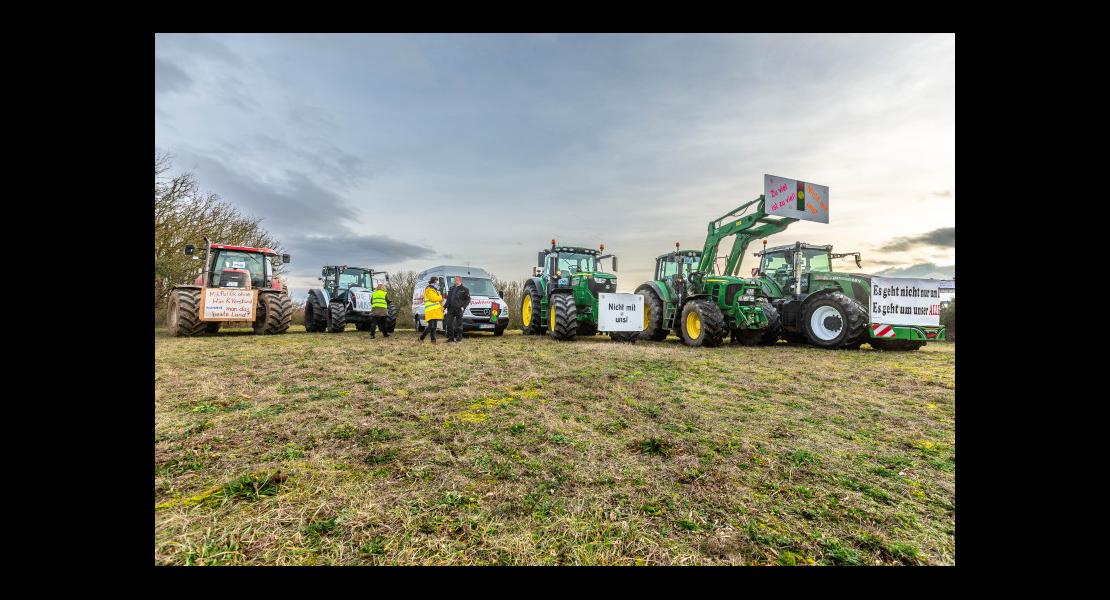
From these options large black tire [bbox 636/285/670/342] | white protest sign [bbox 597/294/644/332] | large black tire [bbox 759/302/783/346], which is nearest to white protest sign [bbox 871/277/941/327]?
large black tire [bbox 759/302/783/346]

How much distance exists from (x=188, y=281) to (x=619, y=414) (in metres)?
17.6

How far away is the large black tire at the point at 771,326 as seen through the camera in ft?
33.7

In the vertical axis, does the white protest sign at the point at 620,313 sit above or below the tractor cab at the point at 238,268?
below

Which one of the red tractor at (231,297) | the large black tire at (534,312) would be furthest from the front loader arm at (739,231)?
the red tractor at (231,297)

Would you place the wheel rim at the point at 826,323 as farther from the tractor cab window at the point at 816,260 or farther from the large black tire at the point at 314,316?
the large black tire at the point at 314,316

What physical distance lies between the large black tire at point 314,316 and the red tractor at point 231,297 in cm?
100

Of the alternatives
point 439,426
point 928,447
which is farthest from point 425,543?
point 928,447

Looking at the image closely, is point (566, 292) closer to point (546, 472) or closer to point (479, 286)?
point (479, 286)

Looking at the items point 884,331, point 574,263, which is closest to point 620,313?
point 574,263

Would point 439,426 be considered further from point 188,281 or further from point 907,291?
point 188,281

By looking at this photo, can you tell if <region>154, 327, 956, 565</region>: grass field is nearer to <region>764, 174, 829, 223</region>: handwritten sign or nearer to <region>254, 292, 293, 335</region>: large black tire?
<region>764, 174, 829, 223</region>: handwritten sign

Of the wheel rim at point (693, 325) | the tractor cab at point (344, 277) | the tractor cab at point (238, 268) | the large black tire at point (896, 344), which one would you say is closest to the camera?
the large black tire at point (896, 344)

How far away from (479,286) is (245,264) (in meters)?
6.54

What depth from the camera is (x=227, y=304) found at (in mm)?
10914
